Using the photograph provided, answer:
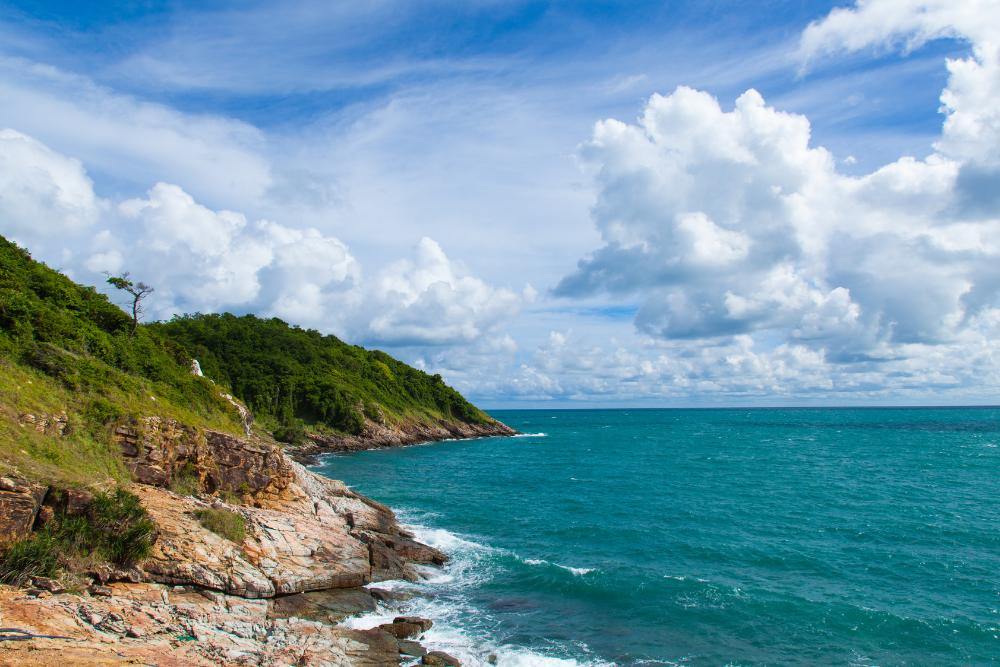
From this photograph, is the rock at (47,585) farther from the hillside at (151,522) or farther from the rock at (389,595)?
the rock at (389,595)

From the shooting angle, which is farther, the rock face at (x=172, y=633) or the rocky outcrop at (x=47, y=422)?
the rocky outcrop at (x=47, y=422)

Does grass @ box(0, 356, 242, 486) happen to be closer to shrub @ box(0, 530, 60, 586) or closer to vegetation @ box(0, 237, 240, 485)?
vegetation @ box(0, 237, 240, 485)

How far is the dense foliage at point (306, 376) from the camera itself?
10031 centimetres

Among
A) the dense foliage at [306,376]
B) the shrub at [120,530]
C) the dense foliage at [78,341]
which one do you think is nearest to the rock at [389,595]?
the shrub at [120,530]

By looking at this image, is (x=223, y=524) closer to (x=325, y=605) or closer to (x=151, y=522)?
(x=151, y=522)

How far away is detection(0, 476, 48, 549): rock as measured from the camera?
18.6 metres

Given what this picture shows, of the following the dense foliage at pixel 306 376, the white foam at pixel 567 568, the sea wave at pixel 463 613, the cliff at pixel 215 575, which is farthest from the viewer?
the dense foliage at pixel 306 376

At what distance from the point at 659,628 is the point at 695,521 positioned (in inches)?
769

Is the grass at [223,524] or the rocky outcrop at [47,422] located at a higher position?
the rocky outcrop at [47,422]

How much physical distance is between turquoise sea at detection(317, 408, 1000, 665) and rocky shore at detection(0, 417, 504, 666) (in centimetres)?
366

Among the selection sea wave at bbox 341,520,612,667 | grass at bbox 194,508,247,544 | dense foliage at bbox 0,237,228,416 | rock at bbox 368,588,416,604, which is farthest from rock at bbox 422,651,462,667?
dense foliage at bbox 0,237,228,416

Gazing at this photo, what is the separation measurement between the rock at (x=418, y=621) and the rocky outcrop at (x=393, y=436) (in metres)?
54.4

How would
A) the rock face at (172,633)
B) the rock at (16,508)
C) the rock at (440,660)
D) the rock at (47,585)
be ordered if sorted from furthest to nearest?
the rock at (440,660) → the rock at (16,508) → the rock at (47,585) → the rock face at (172,633)

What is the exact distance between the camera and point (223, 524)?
81.9 ft
